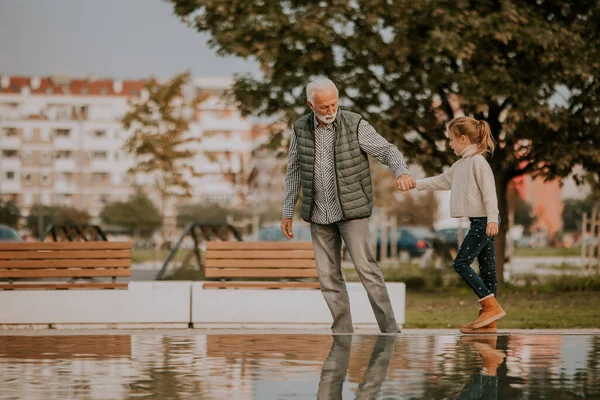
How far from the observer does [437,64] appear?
20.2 m

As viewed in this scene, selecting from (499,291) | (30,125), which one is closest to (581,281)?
(499,291)

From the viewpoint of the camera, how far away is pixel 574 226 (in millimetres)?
107875

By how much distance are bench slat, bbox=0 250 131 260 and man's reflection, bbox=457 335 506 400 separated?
268 inches

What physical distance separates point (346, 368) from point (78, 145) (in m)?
136

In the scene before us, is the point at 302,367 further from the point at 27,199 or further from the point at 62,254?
the point at 27,199

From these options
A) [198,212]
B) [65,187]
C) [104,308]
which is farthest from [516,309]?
[65,187]

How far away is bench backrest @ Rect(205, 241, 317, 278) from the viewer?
13086 mm

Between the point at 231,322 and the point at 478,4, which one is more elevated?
the point at 478,4

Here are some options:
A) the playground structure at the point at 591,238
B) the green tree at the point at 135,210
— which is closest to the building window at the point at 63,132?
the green tree at the point at 135,210

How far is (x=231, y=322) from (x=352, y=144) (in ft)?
16.2

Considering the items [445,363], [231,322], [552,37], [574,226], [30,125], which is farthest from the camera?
[30,125]

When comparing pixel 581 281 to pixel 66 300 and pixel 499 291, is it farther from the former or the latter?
pixel 66 300

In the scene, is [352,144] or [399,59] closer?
[352,144]

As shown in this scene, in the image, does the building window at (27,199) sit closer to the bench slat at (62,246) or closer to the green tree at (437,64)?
the green tree at (437,64)
